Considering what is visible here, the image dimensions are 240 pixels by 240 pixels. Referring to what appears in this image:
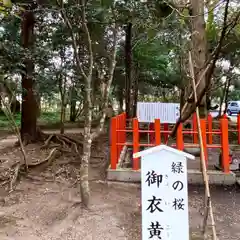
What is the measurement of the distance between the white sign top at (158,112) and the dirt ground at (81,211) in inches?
86.4

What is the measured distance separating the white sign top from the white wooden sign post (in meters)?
5.32

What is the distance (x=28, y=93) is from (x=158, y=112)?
3490mm

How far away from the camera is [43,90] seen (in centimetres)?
838

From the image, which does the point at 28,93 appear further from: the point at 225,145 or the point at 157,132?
the point at 225,145

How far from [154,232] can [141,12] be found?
18.3 feet

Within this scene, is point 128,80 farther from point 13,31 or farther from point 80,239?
point 80,239

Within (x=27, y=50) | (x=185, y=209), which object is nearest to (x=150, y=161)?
(x=185, y=209)

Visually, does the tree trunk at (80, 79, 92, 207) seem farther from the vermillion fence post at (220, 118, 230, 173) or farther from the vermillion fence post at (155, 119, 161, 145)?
the vermillion fence post at (220, 118, 230, 173)

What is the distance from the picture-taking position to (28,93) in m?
8.63

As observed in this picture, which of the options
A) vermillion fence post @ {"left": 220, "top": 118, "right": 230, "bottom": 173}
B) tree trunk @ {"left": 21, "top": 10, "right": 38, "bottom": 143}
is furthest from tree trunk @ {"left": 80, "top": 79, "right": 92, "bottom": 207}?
tree trunk @ {"left": 21, "top": 10, "right": 38, "bottom": 143}

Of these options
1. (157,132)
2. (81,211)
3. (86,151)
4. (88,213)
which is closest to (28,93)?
(157,132)

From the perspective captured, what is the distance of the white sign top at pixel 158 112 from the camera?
817 centimetres

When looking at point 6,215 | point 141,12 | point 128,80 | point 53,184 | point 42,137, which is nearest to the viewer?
point 6,215

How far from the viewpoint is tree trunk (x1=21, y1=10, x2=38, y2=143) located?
26.6ft
